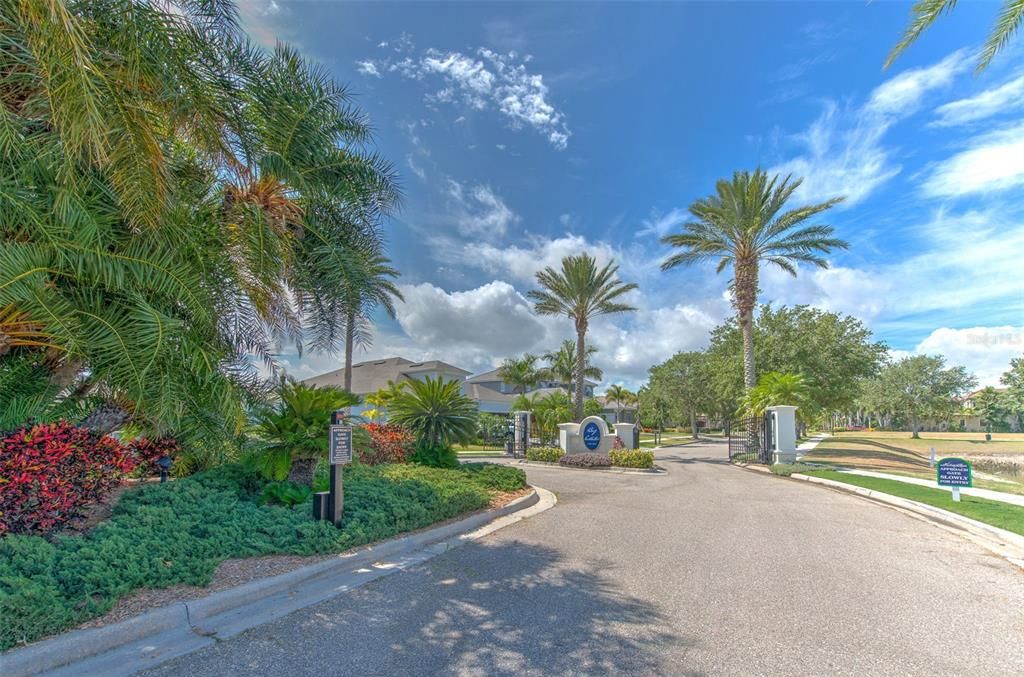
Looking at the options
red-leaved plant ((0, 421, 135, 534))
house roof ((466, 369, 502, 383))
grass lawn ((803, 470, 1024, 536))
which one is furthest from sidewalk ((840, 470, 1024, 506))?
house roof ((466, 369, 502, 383))

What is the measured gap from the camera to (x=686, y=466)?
20.6 m

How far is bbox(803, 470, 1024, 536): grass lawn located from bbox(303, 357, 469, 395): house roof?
28.1 m

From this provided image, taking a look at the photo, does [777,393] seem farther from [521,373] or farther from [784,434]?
[521,373]

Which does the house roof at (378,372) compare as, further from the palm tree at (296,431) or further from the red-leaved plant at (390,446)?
the palm tree at (296,431)

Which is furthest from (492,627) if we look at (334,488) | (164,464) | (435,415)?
(435,415)

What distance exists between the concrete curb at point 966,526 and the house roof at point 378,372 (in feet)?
95.8

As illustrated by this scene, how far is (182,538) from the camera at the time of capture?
17.5 feet

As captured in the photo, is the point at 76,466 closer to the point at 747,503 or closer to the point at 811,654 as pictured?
the point at 811,654

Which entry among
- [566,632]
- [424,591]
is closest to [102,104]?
[424,591]

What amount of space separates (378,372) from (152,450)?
3479 cm

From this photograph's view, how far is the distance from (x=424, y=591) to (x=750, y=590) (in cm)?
332

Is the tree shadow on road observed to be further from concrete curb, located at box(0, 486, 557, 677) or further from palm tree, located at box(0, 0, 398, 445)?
palm tree, located at box(0, 0, 398, 445)

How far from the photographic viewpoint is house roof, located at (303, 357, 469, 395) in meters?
38.9

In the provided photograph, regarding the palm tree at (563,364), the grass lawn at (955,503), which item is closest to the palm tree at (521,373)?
the palm tree at (563,364)
